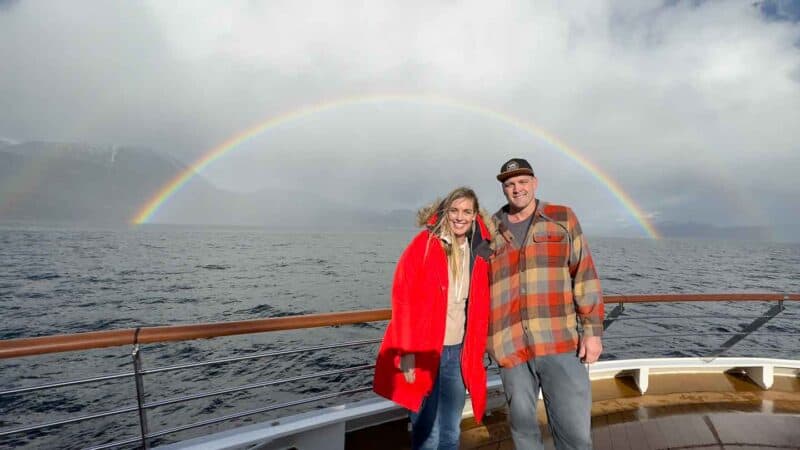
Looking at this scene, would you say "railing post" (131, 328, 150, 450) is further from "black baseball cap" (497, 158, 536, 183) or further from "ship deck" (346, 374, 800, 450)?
"black baseball cap" (497, 158, 536, 183)

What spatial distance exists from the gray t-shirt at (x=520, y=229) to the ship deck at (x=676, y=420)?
4.53 feet

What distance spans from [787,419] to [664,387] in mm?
714

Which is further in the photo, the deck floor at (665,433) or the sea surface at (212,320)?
the sea surface at (212,320)

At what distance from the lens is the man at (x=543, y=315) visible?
1789mm

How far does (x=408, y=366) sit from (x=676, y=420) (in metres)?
2.21

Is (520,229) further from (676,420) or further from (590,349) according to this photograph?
(676,420)

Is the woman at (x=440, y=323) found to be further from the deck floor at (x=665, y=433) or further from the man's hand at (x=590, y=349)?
the deck floor at (x=665, y=433)

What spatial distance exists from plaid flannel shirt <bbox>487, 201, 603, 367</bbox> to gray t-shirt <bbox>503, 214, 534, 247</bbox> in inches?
1.1

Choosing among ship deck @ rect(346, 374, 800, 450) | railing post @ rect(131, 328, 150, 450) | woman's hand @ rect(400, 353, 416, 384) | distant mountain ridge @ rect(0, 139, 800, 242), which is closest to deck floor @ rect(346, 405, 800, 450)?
ship deck @ rect(346, 374, 800, 450)

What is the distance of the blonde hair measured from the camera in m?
1.81

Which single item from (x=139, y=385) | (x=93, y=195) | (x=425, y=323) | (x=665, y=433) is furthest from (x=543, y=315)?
(x=93, y=195)

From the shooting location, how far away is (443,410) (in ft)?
6.19

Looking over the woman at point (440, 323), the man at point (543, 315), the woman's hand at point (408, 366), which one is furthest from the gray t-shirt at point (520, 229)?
the woman's hand at point (408, 366)

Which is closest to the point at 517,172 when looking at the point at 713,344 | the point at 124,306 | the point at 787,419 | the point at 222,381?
the point at 787,419
